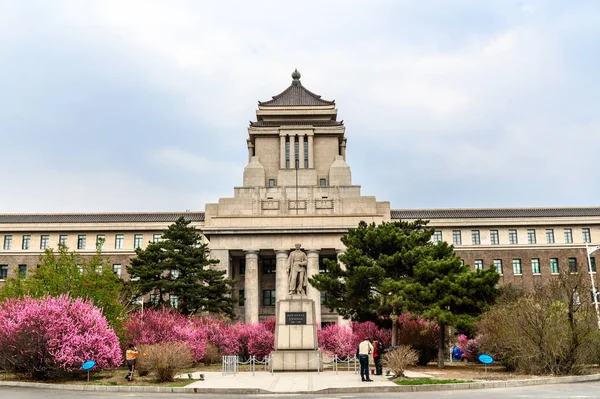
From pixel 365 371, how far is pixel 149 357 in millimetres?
7242

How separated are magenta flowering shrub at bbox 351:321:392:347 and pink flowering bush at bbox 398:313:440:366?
8.06 feet

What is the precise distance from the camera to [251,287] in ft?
163

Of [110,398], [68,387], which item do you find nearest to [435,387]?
[110,398]

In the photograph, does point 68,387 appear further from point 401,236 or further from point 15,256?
point 15,256

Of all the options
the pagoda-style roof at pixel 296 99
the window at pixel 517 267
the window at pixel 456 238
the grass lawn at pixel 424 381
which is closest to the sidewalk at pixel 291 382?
the grass lawn at pixel 424 381

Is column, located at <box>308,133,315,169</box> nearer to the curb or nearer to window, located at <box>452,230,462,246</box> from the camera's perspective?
window, located at <box>452,230,462,246</box>

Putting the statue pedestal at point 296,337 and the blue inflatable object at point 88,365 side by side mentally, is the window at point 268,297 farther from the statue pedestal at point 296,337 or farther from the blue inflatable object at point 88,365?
the blue inflatable object at point 88,365

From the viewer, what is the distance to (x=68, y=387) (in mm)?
18188

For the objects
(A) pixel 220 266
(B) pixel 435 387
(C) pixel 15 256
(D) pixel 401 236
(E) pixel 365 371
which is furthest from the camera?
(C) pixel 15 256

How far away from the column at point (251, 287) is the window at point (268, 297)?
4.53 meters

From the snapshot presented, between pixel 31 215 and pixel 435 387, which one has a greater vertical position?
pixel 31 215

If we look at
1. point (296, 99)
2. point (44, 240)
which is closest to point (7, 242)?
point (44, 240)

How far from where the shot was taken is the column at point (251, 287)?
160 ft

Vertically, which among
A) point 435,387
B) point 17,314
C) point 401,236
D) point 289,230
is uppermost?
point 289,230
